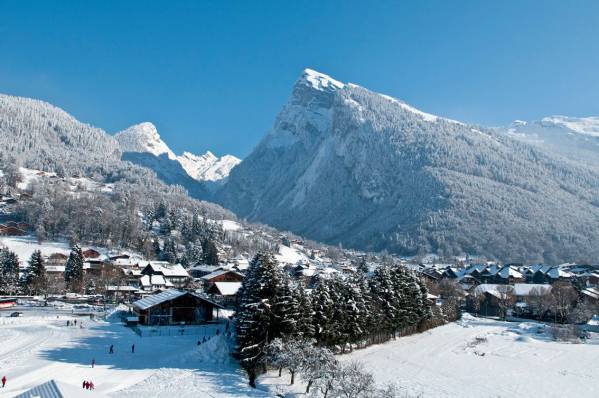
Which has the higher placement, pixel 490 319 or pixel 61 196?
pixel 61 196

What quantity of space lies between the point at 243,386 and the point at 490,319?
66.4 meters

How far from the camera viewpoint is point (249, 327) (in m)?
41.5

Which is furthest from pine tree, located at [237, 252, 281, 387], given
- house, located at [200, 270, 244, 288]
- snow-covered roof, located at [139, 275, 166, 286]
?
snow-covered roof, located at [139, 275, 166, 286]

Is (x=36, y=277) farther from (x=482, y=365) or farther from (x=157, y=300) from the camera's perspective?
(x=482, y=365)

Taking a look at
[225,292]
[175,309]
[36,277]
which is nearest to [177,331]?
[175,309]

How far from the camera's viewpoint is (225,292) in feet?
257

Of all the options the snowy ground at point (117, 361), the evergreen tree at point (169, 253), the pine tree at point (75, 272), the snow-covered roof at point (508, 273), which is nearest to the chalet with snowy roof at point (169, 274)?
the pine tree at point (75, 272)

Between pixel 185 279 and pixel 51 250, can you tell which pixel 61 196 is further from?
pixel 185 279

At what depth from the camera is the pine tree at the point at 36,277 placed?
3206 inches

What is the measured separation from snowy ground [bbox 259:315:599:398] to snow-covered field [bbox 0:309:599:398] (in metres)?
0.10

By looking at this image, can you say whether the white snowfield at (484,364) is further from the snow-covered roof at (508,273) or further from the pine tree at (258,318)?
the snow-covered roof at (508,273)

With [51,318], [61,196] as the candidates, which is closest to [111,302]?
[51,318]

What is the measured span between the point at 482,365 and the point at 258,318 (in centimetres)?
2538

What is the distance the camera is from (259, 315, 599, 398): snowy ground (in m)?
42.0
